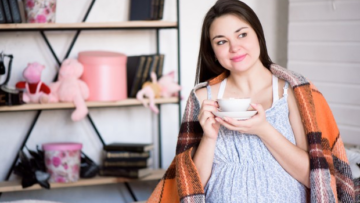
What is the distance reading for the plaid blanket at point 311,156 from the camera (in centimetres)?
148

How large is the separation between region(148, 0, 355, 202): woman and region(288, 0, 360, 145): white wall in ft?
3.71

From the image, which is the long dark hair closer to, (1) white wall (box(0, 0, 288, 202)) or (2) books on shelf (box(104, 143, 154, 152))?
(2) books on shelf (box(104, 143, 154, 152))

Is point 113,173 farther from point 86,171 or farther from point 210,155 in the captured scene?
point 210,155

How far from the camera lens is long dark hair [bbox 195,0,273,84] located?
155 centimetres

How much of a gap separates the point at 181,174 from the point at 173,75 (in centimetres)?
137

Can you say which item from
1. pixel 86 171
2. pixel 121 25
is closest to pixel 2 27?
pixel 121 25

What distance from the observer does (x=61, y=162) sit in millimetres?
2697

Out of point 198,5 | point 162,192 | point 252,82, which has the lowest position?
point 162,192

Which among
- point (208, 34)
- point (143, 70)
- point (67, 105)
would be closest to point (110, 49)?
point (143, 70)

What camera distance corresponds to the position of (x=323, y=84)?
9.25 feet

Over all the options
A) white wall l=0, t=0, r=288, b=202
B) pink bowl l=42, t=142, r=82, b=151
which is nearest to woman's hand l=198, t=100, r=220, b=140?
pink bowl l=42, t=142, r=82, b=151

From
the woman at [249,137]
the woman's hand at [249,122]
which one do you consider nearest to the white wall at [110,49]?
the woman at [249,137]

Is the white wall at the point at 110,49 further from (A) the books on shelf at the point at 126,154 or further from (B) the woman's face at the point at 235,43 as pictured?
(B) the woman's face at the point at 235,43

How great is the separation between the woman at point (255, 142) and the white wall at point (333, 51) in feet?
3.71
